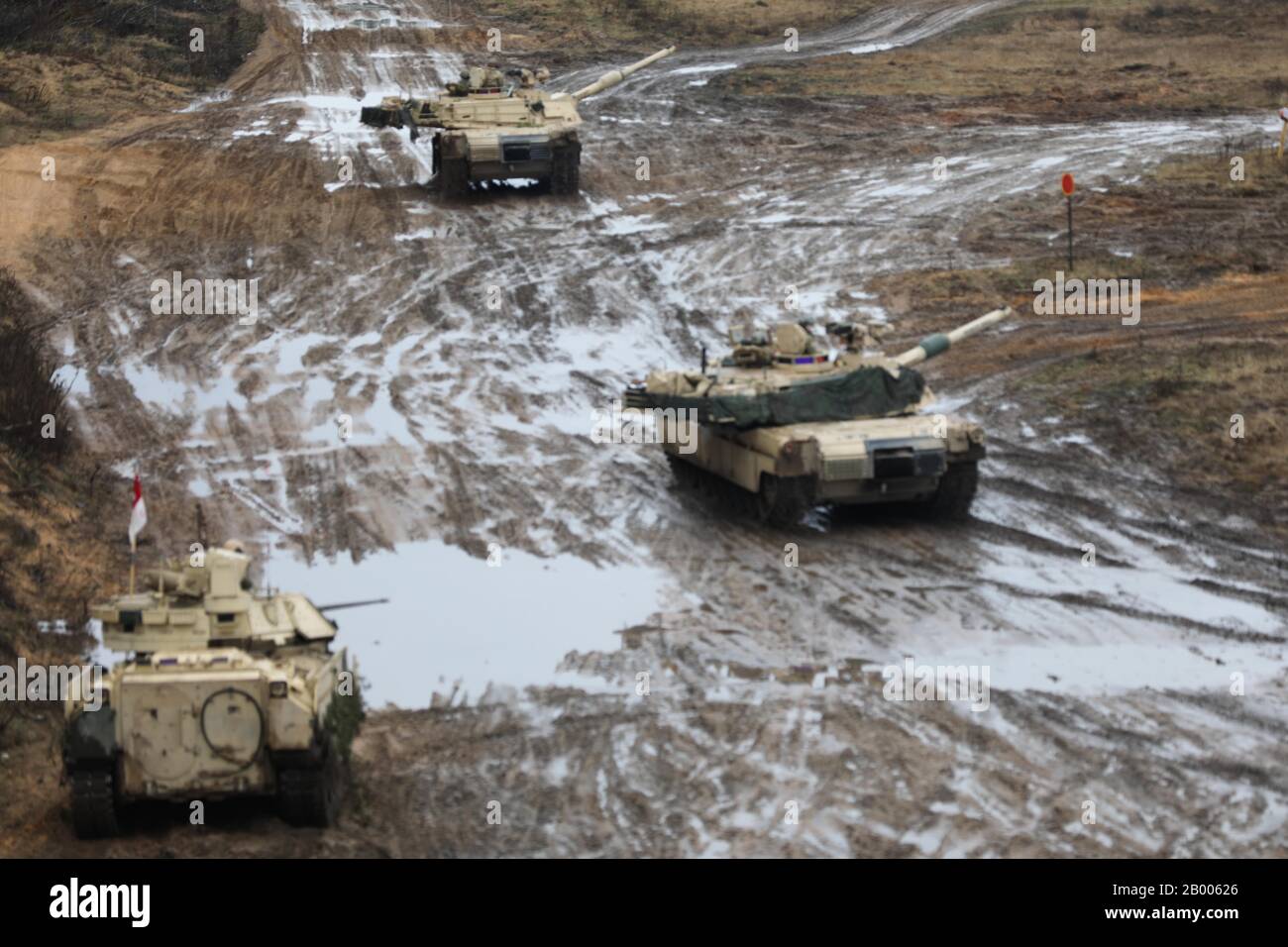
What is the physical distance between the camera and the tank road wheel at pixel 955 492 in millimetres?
21969

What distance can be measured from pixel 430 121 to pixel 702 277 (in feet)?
19.5

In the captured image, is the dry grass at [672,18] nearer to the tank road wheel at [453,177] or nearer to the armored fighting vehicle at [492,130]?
the armored fighting vehicle at [492,130]

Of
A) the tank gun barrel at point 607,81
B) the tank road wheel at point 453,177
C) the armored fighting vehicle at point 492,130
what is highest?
the tank gun barrel at point 607,81

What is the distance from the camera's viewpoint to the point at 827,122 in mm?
41125

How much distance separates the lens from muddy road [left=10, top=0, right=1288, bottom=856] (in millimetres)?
15516

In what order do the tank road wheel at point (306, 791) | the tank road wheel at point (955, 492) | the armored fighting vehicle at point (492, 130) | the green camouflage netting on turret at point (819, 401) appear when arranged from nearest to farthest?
the tank road wheel at point (306, 791)
the tank road wheel at point (955, 492)
the green camouflage netting on turret at point (819, 401)
the armored fighting vehicle at point (492, 130)

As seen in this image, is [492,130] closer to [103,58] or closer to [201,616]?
[103,58]

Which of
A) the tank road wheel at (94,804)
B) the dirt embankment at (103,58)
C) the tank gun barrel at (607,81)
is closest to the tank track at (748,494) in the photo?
the tank road wheel at (94,804)

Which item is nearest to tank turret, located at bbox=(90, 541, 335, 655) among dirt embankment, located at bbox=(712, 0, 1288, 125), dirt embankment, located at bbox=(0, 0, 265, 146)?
dirt embankment, located at bbox=(0, 0, 265, 146)

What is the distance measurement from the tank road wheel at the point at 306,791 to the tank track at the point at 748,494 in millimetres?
7794

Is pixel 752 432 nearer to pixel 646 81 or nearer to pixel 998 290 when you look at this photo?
pixel 998 290

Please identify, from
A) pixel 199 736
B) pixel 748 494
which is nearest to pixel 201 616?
pixel 199 736

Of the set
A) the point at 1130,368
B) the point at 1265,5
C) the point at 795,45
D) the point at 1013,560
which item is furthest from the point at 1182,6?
the point at 1013,560

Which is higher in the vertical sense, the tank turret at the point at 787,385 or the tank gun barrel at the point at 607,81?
the tank gun barrel at the point at 607,81
